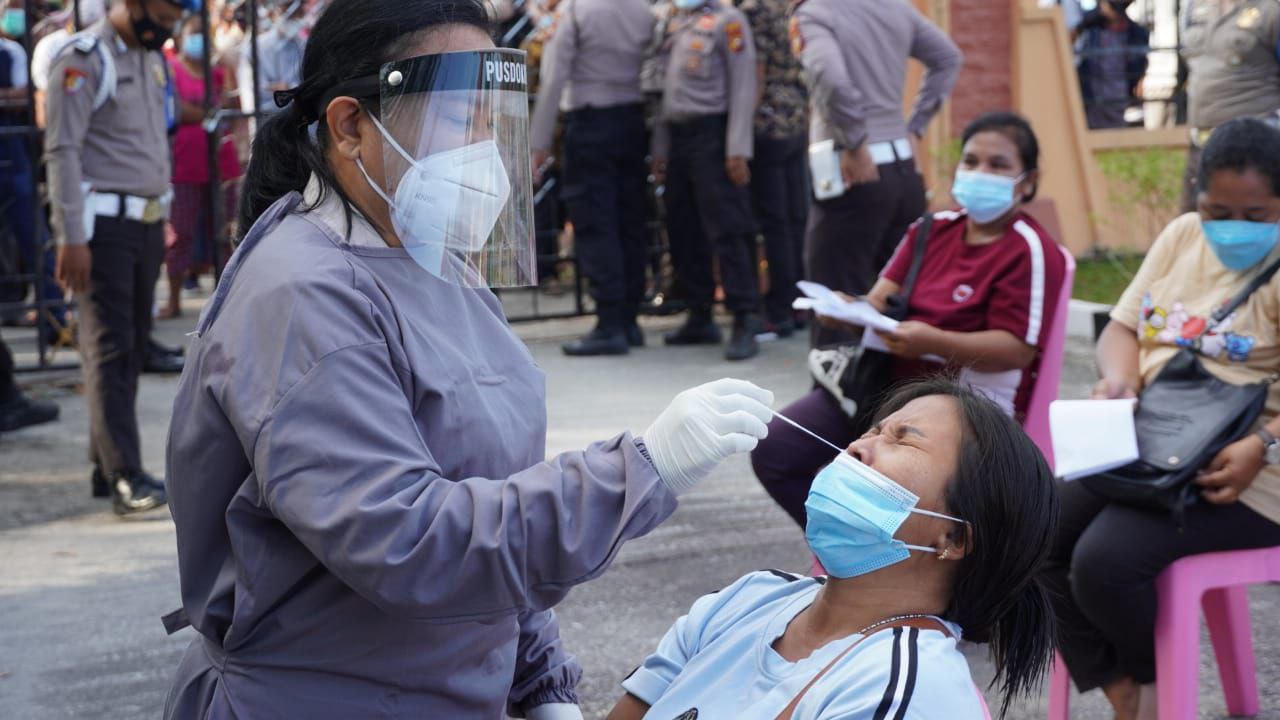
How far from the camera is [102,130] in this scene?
18.4ft

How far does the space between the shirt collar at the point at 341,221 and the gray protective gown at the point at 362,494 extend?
0.01m

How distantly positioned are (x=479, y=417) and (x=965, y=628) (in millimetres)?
899

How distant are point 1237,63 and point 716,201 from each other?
2771 mm

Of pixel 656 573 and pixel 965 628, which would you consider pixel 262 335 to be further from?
pixel 656 573

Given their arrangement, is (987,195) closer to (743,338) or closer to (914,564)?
(914,564)

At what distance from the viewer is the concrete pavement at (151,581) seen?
396 cm

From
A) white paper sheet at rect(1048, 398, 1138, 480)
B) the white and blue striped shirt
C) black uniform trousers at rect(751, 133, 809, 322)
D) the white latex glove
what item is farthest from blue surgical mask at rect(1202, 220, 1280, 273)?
black uniform trousers at rect(751, 133, 809, 322)

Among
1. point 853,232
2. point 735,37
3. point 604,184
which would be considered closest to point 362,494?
point 853,232

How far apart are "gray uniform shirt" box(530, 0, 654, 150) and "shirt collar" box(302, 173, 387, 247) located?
616 cm

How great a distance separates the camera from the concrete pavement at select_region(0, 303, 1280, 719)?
3.96 metres

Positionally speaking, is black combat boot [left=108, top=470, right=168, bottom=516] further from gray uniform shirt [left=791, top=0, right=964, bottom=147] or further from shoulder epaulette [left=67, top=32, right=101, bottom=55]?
gray uniform shirt [left=791, top=0, right=964, bottom=147]

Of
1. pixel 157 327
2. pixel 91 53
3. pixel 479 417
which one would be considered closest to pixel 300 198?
pixel 479 417

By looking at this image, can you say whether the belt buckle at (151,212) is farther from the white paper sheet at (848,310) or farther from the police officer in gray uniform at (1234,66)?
the police officer in gray uniform at (1234,66)

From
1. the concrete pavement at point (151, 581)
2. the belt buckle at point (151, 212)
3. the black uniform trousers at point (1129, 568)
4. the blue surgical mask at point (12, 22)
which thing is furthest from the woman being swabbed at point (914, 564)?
the blue surgical mask at point (12, 22)
